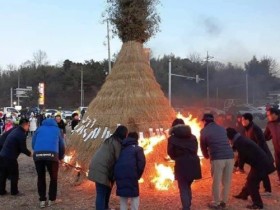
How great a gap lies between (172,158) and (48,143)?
2.27m

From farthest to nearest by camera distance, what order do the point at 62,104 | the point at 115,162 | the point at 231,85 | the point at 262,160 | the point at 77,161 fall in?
the point at 62,104 < the point at 231,85 < the point at 77,161 < the point at 262,160 < the point at 115,162

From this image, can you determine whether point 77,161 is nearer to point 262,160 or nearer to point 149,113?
point 149,113

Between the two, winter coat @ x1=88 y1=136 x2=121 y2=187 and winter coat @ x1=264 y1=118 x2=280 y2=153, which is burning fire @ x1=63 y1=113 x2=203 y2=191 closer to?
winter coat @ x1=264 y1=118 x2=280 y2=153

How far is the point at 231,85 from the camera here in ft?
224

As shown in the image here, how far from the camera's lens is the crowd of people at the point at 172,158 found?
19.8 ft

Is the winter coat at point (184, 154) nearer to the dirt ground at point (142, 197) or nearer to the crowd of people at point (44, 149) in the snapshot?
the dirt ground at point (142, 197)

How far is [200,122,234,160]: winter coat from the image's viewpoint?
7.08m

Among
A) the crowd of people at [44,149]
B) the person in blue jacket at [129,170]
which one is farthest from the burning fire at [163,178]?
the person in blue jacket at [129,170]

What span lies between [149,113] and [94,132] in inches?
54.3

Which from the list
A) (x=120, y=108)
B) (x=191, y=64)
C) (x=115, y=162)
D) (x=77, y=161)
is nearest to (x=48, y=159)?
(x=115, y=162)

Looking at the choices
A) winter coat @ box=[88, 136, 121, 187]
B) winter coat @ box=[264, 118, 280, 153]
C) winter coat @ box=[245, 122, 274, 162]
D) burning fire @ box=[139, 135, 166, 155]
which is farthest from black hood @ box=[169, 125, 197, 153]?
winter coat @ box=[264, 118, 280, 153]

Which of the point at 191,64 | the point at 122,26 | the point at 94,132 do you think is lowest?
the point at 94,132

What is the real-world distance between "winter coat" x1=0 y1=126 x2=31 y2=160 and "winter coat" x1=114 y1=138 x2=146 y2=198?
3097 mm

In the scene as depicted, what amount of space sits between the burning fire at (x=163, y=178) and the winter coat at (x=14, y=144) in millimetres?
2682
